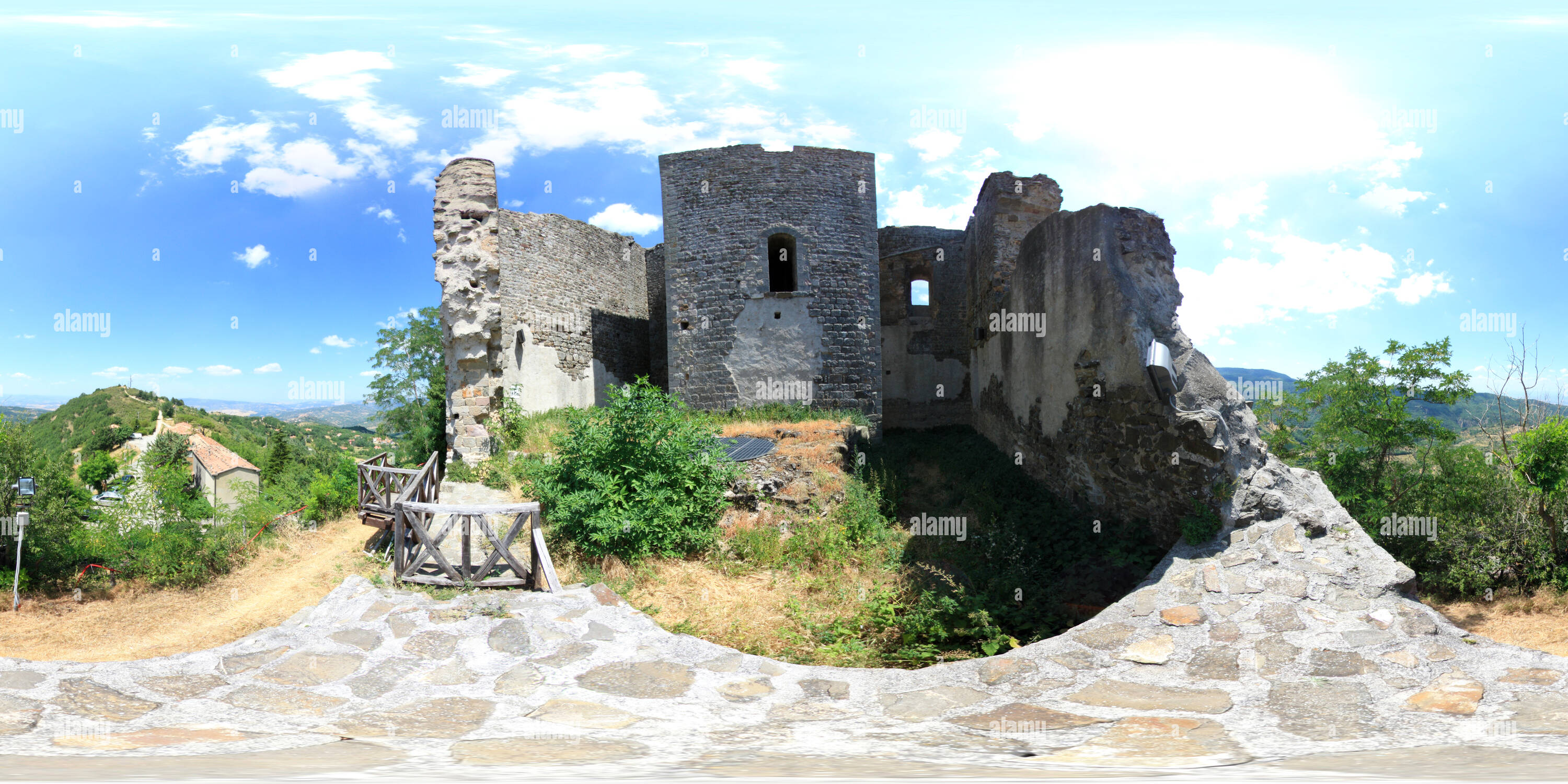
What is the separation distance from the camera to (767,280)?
45.5 ft

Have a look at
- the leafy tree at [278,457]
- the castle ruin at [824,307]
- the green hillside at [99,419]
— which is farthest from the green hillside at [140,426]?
the castle ruin at [824,307]

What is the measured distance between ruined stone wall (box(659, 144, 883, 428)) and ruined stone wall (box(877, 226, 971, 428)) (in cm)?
404

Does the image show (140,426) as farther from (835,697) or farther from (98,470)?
(835,697)

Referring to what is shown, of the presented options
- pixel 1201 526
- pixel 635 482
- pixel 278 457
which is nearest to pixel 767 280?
pixel 635 482

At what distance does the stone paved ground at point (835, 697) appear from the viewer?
3.02 meters

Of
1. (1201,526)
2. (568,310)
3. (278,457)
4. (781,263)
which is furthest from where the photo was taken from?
(278,457)

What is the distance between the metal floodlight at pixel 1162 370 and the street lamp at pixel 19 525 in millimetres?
14687

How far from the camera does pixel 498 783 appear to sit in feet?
8.60

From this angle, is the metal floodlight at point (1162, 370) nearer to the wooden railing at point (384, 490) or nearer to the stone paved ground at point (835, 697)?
the stone paved ground at point (835, 697)

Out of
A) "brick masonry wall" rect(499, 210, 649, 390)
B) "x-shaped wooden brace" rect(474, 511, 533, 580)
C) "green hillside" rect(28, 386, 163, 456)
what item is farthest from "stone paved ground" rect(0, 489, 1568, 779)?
"green hillside" rect(28, 386, 163, 456)

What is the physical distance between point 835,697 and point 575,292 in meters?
13.1

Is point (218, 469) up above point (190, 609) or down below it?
above

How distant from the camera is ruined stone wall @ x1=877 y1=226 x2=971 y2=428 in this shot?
17766 millimetres

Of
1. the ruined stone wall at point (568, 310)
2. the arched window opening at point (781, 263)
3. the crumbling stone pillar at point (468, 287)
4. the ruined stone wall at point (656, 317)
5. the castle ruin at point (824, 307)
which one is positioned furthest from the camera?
the ruined stone wall at point (656, 317)
